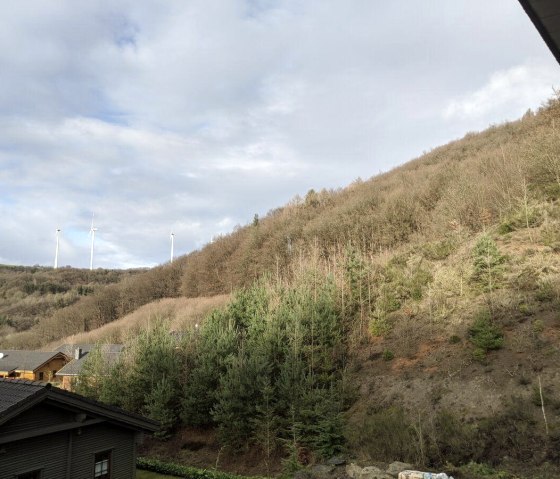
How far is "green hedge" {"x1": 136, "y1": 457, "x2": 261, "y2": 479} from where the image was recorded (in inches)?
655

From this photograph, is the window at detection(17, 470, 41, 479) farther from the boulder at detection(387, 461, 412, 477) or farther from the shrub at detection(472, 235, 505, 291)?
the shrub at detection(472, 235, 505, 291)

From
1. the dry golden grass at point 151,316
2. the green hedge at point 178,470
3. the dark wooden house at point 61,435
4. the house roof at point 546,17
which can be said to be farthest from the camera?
the dry golden grass at point 151,316

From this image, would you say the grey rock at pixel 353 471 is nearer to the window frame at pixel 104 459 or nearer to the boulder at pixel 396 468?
the boulder at pixel 396 468

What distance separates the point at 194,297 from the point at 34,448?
49.3 m

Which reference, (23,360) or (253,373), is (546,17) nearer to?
(253,373)

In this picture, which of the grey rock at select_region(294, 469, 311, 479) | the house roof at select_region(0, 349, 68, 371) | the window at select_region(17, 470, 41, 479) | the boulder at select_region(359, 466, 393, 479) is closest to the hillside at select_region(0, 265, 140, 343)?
the house roof at select_region(0, 349, 68, 371)

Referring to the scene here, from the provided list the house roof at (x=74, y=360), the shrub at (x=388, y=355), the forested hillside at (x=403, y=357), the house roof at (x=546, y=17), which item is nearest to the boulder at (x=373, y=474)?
the forested hillside at (x=403, y=357)

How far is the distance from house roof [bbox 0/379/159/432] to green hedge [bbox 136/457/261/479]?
461 centimetres

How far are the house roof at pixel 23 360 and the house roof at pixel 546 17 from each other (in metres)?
51.2

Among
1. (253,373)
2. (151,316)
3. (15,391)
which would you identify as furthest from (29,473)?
(151,316)

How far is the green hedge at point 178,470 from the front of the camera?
655 inches

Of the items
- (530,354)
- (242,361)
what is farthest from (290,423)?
(530,354)

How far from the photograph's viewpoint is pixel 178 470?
58.0 feet

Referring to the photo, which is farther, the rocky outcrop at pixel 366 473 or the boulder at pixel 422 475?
the rocky outcrop at pixel 366 473
